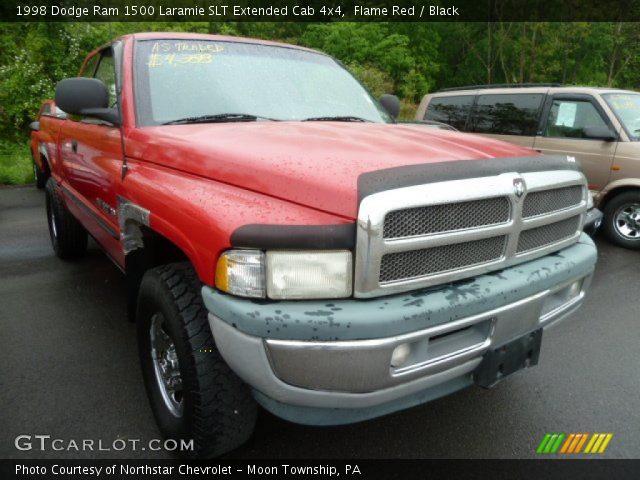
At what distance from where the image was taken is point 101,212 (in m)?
3.18

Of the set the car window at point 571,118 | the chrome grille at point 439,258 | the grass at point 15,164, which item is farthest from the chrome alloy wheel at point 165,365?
the grass at point 15,164

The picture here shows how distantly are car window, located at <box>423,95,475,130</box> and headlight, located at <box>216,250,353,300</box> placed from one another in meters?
6.45

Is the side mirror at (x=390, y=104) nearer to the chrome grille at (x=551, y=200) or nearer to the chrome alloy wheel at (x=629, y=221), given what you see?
the chrome grille at (x=551, y=200)

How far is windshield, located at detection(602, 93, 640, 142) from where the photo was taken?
568 cm

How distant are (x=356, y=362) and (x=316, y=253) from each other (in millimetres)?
378

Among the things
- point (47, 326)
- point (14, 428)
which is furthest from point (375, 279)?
point (47, 326)

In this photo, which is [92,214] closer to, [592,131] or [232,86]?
[232,86]

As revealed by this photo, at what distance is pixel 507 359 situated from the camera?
1.94 m

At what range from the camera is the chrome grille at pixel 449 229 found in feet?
5.24

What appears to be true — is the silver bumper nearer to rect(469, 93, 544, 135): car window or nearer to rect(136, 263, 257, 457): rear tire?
rect(136, 263, 257, 457): rear tire

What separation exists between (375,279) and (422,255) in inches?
8.8

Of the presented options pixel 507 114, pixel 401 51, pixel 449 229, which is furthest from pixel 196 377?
pixel 401 51


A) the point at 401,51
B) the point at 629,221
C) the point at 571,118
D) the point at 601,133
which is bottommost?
the point at 629,221

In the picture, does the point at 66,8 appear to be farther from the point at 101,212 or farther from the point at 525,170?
the point at 525,170
